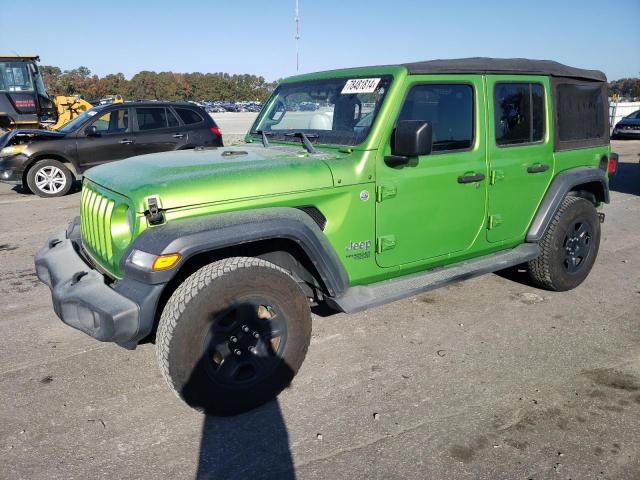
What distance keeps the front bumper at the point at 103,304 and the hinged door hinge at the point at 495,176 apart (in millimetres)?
2525

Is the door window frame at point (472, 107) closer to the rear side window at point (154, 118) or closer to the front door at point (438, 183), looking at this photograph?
the front door at point (438, 183)

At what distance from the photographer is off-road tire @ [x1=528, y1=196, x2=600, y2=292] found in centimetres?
Answer: 438

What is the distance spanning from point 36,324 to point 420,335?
3.02 metres

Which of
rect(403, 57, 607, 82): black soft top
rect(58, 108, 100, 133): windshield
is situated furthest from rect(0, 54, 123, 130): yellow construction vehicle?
rect(403, 57, 607, 82): black soft top

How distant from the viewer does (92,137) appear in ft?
31.3

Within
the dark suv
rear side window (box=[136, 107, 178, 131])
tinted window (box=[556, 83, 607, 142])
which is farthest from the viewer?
rear side window (box=[136, 107, 178, 131])

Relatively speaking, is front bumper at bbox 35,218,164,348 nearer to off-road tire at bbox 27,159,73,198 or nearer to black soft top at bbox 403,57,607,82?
black soft top at bbox 403,57,607,82

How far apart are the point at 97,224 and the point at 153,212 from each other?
2.30ft

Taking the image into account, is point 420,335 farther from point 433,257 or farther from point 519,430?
point 519,430

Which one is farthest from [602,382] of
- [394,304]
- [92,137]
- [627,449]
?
[92,137]

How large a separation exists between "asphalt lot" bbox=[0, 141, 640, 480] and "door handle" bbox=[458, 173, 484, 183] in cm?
116

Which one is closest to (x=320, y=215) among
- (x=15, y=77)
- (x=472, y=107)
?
(x=472, y=107)

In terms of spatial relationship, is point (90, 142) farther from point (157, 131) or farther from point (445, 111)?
point (445, 111)

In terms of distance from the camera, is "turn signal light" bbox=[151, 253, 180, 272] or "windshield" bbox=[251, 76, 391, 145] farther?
"windshield" bbox=[251, 76, 391, 145]
